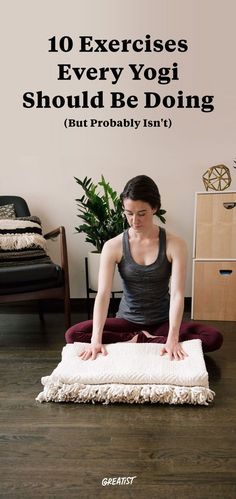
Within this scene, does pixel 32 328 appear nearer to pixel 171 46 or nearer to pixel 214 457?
pixel 214 457

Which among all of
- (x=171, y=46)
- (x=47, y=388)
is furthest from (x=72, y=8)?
(x=47, y=388)

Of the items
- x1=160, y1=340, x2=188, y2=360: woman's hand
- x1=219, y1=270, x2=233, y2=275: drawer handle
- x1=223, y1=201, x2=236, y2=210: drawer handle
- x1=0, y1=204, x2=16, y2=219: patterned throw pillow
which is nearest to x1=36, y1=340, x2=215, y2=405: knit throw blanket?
x1=160, y1=340, x2=188, y2=360: woman's hand

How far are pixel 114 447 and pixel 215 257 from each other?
4.72 ft

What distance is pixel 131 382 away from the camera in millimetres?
1513

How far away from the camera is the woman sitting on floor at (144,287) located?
63.1 inches

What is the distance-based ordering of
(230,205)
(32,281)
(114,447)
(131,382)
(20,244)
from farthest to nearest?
(230,205)
(20,244)
(32,281)
(131,382)
(114,447)

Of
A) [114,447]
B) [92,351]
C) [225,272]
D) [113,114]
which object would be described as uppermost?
[113,114]

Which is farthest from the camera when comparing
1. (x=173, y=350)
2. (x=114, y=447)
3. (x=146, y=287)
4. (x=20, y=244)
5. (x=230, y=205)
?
(x=230, y=205)

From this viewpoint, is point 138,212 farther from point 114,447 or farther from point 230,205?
point 230,205

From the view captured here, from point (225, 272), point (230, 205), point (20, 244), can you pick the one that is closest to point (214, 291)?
point (225, 272)

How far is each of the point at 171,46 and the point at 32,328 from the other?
198 cm

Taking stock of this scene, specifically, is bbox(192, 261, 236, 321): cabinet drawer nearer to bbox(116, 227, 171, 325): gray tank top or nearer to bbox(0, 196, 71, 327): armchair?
bbox(116, 227, 171, 325): gray tank top

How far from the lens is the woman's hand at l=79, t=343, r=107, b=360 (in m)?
1.62

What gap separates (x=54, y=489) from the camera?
1.09m
